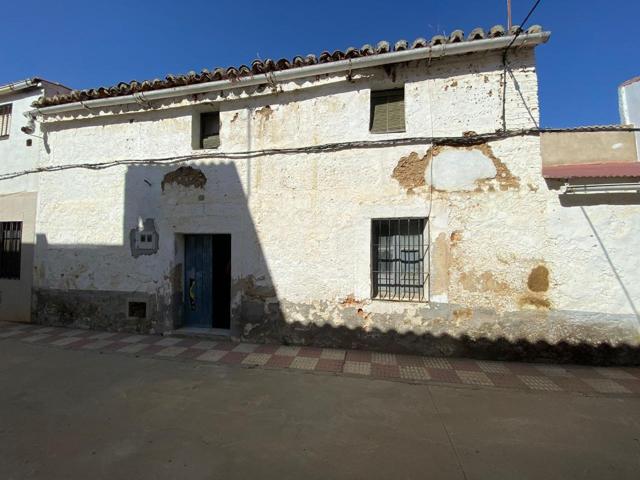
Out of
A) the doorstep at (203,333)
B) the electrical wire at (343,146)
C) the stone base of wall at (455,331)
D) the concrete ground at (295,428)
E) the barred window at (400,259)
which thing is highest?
the electrical wire at (343,146)

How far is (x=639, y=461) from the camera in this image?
104 inches

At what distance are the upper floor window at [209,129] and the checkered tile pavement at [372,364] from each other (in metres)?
3.75

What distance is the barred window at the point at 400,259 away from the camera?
5.36m

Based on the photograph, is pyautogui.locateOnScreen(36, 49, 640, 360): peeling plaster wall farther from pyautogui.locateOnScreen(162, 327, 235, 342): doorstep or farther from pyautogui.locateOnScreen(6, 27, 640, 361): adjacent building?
pyautogui.locateOnScreen(162, 327, 235, 342): doorstep

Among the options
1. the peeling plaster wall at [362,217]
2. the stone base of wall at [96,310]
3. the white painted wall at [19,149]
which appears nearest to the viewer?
the peeling plaster wall at [362,217]

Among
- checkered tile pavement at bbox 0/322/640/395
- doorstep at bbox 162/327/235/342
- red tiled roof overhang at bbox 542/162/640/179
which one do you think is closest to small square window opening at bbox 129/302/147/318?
checkered tile pavement at bbox 0/322/640/395

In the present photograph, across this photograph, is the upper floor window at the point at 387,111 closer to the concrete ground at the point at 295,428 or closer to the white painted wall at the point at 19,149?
the concrete ground at the point at 295,428

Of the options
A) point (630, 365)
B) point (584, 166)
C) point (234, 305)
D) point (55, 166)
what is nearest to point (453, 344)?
point (630, 365)

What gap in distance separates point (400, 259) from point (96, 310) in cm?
609

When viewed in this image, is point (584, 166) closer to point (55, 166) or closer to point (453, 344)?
point (453, 344)

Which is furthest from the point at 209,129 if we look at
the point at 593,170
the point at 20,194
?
the point at 593,170

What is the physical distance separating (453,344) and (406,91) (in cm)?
406

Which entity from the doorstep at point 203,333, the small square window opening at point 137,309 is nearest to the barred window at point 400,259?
the doorstep at point 203,333

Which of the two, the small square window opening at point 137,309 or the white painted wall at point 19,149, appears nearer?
the small square window opening at point 137,309
